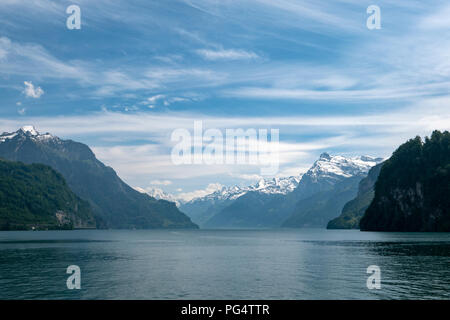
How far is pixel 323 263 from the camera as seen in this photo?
99562mm

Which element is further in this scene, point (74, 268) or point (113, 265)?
point (113, 265)

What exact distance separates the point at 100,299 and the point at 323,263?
59401 mm

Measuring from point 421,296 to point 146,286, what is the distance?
39.3 m
